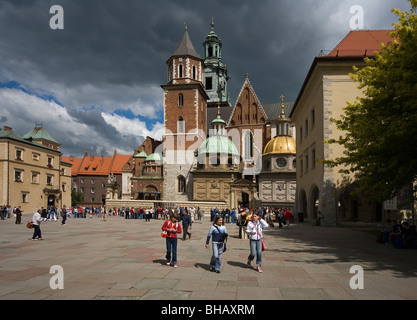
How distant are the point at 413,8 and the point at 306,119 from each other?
58.0 ft

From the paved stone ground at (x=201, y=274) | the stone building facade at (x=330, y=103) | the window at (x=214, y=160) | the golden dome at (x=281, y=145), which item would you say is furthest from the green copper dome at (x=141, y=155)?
the paved stone ground at (x=201, y=274)

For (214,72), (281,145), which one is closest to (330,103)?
(281,145)

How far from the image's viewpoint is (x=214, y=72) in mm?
79688

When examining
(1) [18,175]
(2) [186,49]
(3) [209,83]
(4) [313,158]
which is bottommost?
(1) [18,175]

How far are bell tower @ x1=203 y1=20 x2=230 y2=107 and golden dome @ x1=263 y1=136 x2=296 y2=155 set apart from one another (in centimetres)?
2952

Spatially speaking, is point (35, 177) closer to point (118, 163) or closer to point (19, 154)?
point (19, 154)

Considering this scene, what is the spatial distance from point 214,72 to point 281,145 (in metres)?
37.1

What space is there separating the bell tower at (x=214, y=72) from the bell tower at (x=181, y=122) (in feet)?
74.1

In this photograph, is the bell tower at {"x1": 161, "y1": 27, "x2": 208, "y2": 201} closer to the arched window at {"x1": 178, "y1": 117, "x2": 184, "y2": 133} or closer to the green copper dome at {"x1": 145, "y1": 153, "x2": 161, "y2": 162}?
the arched window at {"x1": 178, "y1": 117, "x2": 184, "y2": 133}

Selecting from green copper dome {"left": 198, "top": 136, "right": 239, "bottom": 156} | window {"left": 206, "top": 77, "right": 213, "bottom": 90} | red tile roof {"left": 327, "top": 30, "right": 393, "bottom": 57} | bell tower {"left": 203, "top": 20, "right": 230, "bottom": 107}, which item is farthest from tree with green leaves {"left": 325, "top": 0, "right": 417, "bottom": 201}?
window {"left": 206, "top": 77, "right": 213, "bottom": 90}

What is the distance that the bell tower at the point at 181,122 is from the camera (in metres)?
53.3

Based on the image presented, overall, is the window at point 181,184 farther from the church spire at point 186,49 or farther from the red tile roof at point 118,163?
the red tile roof at point 118,163
